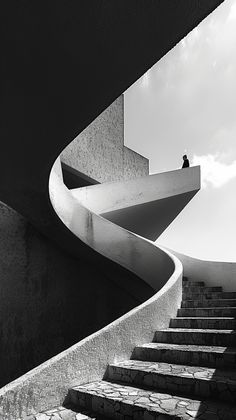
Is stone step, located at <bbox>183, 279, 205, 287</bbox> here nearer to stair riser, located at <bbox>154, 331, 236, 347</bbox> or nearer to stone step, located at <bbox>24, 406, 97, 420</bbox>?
stair riser, located at <bbox>154, 331, 236, 347</bbox>

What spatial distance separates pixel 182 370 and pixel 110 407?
766 mm

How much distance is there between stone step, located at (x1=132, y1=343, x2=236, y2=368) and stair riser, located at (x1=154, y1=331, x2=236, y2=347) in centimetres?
8

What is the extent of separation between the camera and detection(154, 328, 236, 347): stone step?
141 inches

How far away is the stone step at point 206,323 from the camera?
3.98m

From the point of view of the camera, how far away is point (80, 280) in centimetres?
870

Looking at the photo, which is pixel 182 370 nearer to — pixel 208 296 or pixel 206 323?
pixel 206 323

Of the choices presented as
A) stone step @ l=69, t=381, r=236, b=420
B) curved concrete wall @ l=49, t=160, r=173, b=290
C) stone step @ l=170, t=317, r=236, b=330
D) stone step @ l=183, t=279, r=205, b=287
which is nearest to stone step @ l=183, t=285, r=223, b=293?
stone step @ l=183, t=279, r=205, b=287

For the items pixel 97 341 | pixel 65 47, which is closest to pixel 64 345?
pixel 97 341

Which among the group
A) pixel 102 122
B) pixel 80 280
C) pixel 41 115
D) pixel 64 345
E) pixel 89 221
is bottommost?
pixel 64 345

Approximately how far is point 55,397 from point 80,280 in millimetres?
5734

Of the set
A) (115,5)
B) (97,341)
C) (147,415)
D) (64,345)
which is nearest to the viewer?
(115,5)

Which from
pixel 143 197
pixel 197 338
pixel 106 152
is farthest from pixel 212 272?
pixel 106 152

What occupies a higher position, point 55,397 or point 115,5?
point 115,5

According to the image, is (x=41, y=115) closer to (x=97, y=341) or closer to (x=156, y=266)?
(x=97, y=341)
